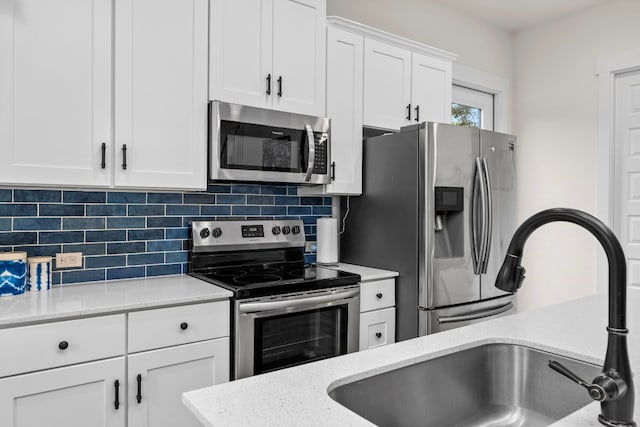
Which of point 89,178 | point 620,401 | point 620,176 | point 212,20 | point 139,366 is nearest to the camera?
point 620,401

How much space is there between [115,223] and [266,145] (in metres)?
0.88

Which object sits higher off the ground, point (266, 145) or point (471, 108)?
point (471, 108)

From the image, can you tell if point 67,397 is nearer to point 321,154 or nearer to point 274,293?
point 274,293

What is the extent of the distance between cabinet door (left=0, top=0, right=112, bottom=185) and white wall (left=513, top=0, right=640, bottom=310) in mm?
3628

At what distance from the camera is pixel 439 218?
8.70ft

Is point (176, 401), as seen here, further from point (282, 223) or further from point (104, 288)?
point (282, 223)

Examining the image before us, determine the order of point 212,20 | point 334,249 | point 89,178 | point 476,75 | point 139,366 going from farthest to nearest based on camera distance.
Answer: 1. point 476,75
2. point 334,249
3. point 212,20
4. point 89,178
5. point 139,366

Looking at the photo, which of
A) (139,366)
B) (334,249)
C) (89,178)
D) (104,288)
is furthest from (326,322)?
(89,178)

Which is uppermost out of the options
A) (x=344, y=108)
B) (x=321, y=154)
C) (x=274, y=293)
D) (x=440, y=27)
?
(x=440, y=27)

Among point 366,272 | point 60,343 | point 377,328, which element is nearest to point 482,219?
point 366,272

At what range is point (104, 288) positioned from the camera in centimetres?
215

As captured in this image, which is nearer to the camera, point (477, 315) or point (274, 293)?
point (274, 293)

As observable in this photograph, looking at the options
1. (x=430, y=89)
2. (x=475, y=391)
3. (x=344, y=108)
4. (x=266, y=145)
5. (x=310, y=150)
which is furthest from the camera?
(x=430, y=89)

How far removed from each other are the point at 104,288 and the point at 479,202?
2105mm
